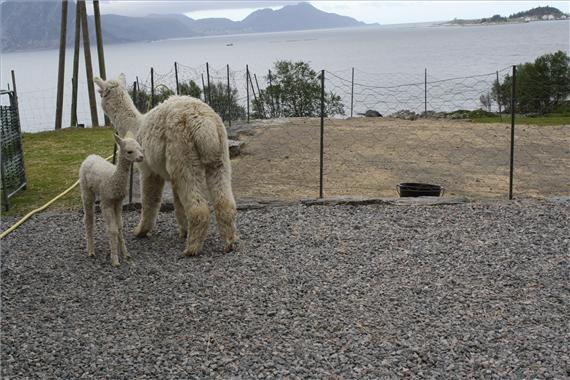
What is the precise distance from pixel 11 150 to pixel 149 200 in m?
3.77

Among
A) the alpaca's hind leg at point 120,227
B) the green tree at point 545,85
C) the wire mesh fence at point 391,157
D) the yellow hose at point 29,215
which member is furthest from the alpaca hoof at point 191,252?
the green tree at point 545,85

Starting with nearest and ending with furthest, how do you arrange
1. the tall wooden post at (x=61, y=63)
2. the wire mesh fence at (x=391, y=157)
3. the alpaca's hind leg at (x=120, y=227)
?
the alpaca's hind leg at (x=120, y=227) < the wire mesh fence at (x=391, y=157) < the tall wooden post at (x=61, y=63)

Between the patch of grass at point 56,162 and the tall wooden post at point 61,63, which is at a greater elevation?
the tall wooden post at point 61,63

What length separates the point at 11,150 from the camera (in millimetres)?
9391

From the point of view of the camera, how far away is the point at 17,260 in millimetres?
6340

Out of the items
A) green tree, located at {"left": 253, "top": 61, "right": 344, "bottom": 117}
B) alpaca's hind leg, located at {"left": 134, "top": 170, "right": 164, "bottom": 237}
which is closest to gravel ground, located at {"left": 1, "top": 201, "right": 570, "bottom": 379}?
alpaca's hind leg, located at {"left": 134, "top": 170, "right": 164, "bottom": 237}

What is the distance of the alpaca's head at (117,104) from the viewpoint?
691cm

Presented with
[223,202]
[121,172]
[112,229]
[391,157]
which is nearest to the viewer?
[121,172]

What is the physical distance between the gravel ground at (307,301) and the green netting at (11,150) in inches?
80.7

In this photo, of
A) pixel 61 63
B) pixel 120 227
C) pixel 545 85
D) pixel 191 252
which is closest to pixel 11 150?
pixel 120 227

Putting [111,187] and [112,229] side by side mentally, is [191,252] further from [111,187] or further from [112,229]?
[111,187]

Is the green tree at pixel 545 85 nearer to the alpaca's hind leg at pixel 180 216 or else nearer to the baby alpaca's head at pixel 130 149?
the alpaca's hind leg at pixel 180 216

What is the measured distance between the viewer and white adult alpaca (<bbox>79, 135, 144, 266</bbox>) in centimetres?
558

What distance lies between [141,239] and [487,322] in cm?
408
